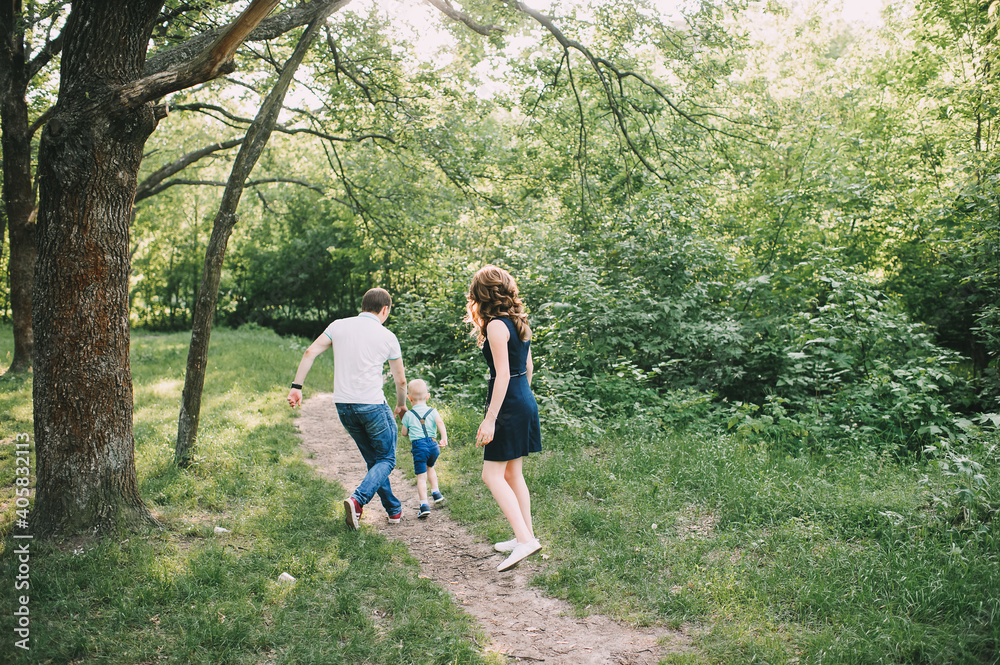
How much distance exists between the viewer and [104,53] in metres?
4.35

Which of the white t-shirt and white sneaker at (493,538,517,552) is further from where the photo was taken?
the white t-shirt

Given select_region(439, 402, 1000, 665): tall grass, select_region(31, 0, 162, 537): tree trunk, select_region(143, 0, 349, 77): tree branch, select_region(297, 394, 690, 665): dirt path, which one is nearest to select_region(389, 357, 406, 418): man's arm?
select_region(297, 394, 690, 665): dirt path

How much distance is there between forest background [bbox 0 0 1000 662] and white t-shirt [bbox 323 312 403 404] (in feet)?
4.92

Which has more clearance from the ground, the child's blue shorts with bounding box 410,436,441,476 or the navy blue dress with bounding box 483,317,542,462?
the navy blue dress with bounding box 483,317,542,462

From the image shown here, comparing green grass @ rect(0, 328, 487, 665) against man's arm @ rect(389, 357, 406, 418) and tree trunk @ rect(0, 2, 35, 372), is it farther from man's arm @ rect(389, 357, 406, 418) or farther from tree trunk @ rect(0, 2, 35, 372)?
tree trunk @ rect(0, 2, 35, 372)

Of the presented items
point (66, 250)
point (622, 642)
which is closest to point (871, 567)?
point (622, 642)

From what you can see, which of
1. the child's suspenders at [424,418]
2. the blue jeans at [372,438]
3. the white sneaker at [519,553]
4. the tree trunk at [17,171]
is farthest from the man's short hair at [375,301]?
the tree trunk at [17,171]

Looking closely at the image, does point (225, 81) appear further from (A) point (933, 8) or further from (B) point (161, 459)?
(A) point (933, 8)

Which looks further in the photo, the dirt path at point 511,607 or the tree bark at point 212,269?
the tree bark at point 212,269

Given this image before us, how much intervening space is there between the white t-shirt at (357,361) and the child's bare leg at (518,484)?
1248 mm

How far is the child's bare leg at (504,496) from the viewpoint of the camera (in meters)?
4.38

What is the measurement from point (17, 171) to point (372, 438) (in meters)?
10.2

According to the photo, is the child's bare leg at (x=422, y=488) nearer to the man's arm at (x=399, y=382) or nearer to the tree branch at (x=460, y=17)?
the man's arm at (x=399, y=382)

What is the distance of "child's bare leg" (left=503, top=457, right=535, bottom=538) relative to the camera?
179 inches
